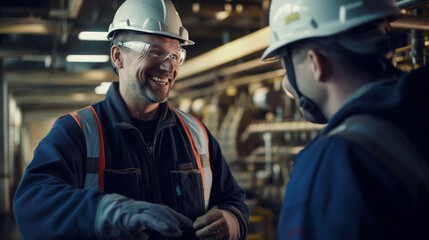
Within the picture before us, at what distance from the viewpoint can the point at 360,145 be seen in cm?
110

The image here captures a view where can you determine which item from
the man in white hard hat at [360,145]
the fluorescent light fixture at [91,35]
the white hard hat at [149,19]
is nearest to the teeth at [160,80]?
the white hard hat at [149,19]

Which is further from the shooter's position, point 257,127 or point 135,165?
point 257,127

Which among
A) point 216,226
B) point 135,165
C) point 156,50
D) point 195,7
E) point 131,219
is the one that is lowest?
point 216,226

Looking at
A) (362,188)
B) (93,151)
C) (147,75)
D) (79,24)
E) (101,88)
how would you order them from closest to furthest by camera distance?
(362,188) → (93,151) → (147,75) → (79,24) → (101,88)

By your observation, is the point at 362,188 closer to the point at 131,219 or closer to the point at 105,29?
the point at 131,219

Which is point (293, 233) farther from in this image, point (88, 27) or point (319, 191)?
point (88, 27)

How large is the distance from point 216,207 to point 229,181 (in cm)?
22

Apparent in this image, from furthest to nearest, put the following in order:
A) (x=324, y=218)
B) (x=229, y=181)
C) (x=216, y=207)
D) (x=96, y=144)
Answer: (x=229, y=181), (x=216, y=207), (x=96, y=144), (x=324, y=218)

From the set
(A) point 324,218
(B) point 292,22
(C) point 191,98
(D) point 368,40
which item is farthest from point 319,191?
(C) point 191,98

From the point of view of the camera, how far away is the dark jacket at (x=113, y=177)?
1.65 meters

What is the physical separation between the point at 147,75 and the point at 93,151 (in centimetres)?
49

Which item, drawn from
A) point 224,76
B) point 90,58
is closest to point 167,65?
point 224,76

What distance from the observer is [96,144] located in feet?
6.44

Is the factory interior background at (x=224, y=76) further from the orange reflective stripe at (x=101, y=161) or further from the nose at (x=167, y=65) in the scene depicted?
the orange reflective stripe at (x=101, y=161)
